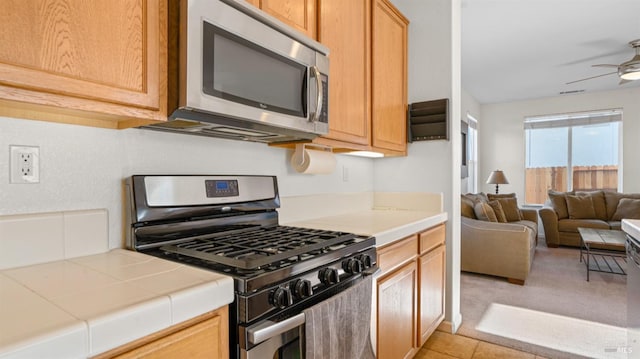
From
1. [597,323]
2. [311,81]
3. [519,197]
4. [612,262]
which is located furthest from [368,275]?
[519,197]

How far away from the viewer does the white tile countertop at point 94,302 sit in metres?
0.55

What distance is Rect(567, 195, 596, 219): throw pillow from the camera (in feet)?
17.3

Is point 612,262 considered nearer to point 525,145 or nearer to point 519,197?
point 519,197

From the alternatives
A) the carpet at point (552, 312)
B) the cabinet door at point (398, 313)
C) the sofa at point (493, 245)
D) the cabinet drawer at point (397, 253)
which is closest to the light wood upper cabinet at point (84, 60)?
the cabinet drawer at point (397, 253)

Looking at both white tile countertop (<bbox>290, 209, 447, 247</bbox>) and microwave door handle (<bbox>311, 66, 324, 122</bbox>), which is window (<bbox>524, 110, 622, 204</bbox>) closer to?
white tile countertop (<bbox>290, 209, 447, 247</bbox>)

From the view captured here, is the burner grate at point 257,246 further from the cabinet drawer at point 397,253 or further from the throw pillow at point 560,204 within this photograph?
the throw pillow at point 560,204

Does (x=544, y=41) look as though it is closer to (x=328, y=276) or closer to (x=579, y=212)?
(x=579, y=212)

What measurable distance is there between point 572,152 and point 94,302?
7544 millimetres

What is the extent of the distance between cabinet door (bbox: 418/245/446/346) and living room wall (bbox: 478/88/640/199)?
200 inches

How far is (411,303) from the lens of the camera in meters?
1.86

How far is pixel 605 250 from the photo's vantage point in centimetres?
458

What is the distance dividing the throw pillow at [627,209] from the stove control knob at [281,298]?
608 centimetres

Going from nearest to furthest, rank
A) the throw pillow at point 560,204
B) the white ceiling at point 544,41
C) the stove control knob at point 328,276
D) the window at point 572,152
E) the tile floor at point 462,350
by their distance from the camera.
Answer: the stove control knob at point 328,276, the tile floor at point 462,350, the white ceiling at point 544,41, the throw pillow at point 560,204, the window at point 572,152

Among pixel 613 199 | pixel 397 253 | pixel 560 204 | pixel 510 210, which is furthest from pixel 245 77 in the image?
pixel 613 199
